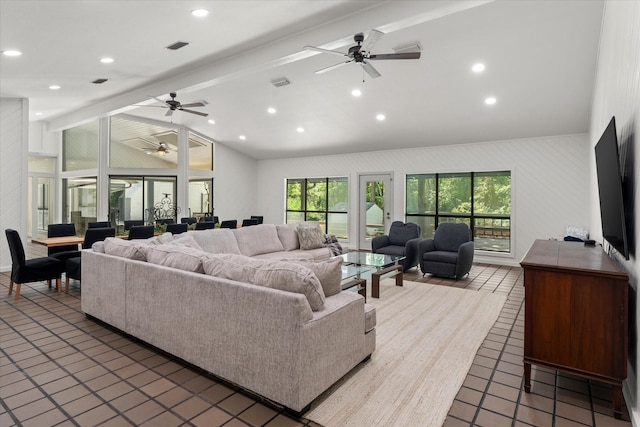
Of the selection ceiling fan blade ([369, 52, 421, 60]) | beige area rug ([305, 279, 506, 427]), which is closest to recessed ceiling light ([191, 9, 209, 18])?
ceiling fan blade ([369, 52, 421, 60])

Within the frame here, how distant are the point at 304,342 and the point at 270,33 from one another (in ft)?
12.1

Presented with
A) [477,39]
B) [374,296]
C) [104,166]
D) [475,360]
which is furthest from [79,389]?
[104,166]

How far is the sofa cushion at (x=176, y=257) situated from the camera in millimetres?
2836

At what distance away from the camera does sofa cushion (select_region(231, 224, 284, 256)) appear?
5.55 m

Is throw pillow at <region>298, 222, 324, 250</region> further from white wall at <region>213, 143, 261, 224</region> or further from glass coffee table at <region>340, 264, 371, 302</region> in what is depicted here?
white wall at <region>213, 143, 261, 224</region>

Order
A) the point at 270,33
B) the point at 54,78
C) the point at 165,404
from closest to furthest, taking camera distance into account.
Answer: the point at 165,404, the point at 270,33, the point at 54,78

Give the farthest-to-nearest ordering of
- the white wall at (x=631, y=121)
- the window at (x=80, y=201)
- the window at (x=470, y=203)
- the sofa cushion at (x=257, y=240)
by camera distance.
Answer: the window at (x=80, y=201)
the window at (x=470, y=203)
the sofa cushion at (x=257, y=240)
the white wall at (x=631, y=121)

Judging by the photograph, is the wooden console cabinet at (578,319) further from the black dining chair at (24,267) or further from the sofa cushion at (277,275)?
the black dining chair at (24,267)

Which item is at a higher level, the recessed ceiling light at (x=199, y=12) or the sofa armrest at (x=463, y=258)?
the recessed ceiling light at (x=199, y=12)

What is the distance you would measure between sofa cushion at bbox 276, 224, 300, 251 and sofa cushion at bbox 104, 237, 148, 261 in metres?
2.90

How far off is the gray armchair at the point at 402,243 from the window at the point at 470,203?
153cm

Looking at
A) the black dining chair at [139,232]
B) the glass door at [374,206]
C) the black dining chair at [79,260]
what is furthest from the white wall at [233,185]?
the black dining chair at [79,260]

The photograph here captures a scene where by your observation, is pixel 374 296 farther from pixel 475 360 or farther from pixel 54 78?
pixel 54 78

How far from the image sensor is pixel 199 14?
145 inches
